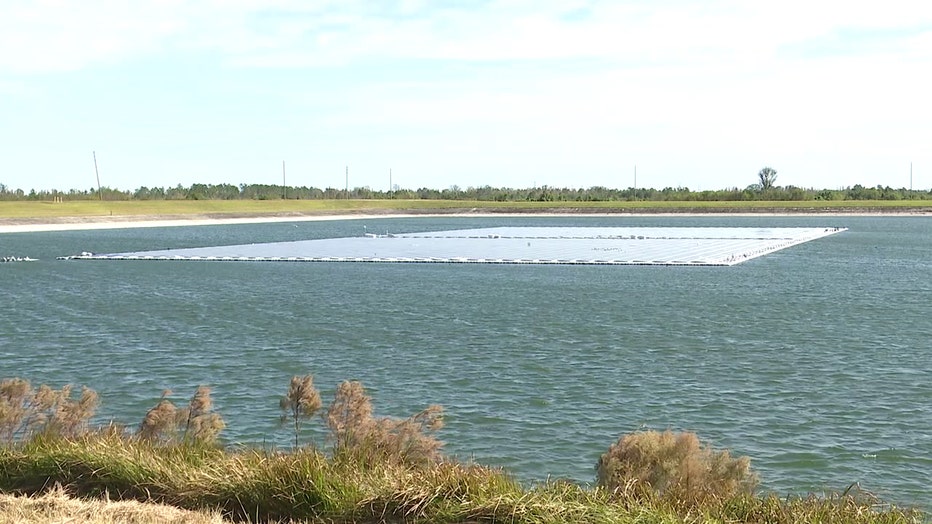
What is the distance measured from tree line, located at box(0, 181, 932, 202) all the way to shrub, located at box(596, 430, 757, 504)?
12616cm

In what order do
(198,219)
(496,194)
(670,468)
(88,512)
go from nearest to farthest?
(88,512)
(670,468)
(198,219)
(496,194)

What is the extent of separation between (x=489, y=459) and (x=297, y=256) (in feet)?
127

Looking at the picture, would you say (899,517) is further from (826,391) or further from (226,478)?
(826,391)

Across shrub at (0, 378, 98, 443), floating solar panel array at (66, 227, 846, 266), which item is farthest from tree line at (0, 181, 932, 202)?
shrub at (0, 378, 98, 443)

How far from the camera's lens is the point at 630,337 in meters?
22.1

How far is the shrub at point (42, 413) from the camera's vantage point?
33.5 ft

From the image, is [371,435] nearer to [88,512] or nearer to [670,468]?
[670,468]

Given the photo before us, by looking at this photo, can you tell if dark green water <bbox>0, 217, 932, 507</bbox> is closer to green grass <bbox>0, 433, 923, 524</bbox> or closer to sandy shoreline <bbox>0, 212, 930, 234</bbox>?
green grass <bbox>0, 433, 923, 524</bbox>

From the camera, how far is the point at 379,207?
127750 mm

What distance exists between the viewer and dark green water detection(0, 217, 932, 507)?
12.7 m

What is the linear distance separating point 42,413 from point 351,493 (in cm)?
550

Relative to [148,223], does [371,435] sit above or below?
above

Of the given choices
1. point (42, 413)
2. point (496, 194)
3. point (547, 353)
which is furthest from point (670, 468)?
point (496, 194)

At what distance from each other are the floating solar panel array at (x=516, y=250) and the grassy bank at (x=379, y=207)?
125 ft
